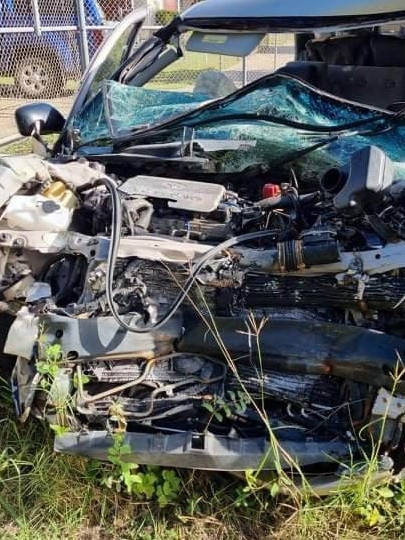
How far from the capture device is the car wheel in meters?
9.93

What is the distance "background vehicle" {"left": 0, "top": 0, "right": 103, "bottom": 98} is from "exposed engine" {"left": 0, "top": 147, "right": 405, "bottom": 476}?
23.3 ft

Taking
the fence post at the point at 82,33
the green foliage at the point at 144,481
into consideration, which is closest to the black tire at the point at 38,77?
the fence post at the point at 82,33

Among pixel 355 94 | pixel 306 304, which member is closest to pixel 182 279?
pixel 306 304

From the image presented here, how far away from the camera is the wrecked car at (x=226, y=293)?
2059 mm

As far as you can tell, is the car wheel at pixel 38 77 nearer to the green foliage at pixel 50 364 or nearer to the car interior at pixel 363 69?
the car interior at pixel 363 69

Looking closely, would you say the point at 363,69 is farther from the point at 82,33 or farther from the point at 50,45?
the point at 50,45

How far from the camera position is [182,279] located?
7.45 feet

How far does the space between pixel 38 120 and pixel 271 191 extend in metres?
1.55

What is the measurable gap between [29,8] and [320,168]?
823cm

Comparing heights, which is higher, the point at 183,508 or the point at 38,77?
the point at 38,77

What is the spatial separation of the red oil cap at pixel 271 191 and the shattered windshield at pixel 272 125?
194 mm

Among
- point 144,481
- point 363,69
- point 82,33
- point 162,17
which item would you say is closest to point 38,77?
point 82,33

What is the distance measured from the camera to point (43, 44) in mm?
9617

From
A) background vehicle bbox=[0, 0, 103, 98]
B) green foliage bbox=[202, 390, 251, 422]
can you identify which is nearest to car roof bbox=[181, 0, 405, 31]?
green foliage bbox=[202, 390, 251, 422]
